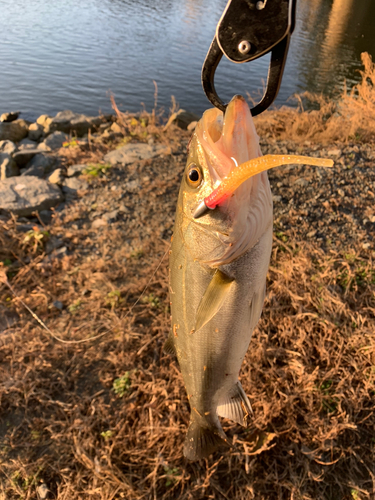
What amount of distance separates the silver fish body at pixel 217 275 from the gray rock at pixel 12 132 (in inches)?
418

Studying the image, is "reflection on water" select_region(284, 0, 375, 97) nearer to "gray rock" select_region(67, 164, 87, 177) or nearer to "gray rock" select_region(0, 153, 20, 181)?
"gray rock" select_region(67, 164, 87, 177)

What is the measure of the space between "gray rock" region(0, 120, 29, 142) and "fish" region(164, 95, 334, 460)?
1064cm

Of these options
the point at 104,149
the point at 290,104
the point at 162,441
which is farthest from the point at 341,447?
the point at 290,104

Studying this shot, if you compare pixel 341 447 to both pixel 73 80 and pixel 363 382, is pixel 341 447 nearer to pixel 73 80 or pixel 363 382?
pixel 363 382

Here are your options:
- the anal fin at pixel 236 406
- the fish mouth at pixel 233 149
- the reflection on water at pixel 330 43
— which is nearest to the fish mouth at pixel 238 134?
the fish mouth at pixel 233 149

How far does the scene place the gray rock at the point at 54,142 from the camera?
9258 millimetres

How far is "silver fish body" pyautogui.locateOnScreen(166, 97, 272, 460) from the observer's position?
156cm

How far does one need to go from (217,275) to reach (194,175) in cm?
51

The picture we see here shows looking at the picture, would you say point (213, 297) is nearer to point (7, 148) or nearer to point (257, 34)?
point (257, 34)

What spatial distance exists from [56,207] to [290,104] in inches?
486

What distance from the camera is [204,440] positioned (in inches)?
92.1

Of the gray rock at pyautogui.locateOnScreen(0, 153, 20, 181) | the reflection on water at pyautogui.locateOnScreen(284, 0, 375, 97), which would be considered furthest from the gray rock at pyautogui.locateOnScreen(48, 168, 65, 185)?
the reflection on water at pyautogui.locateOnScreen(284, 0, 375, 97)

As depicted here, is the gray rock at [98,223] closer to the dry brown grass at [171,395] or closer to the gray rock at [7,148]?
the dry brown grass at [171,395]

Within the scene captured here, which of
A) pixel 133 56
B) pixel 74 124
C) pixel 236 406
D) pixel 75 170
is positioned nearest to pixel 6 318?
pixel 236 406
